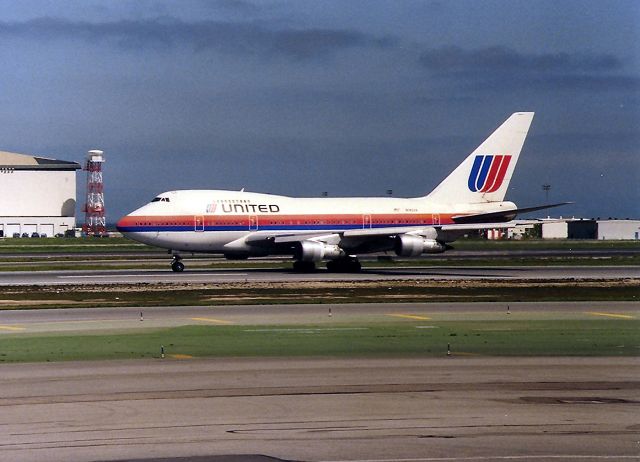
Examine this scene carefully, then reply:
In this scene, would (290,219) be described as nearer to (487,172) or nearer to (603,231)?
(487,172)

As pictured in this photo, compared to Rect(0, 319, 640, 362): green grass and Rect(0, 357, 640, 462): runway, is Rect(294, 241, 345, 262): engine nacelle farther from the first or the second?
Rect(0, 357, 640, 462): runway

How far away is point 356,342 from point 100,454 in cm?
1276

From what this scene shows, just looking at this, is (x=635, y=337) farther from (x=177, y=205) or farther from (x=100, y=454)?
(x=177, y=205)

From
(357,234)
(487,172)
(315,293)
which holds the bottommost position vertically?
(315,293)

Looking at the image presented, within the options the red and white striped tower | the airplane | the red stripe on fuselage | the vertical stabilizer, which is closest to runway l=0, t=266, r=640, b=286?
the airplane

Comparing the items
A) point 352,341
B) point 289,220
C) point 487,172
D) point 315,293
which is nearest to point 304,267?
point 289,220

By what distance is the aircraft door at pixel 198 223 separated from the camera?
5938cm

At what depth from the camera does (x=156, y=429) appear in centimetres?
1577

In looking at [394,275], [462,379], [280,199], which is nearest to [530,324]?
[462,379]

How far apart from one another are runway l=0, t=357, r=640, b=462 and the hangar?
482 feet

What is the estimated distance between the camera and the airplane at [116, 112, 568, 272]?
5894 cm

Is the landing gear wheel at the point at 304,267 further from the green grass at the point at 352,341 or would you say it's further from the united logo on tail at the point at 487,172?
the green grass at the point at 352,341

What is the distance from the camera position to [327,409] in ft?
56.6

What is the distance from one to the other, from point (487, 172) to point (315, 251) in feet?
46.3
